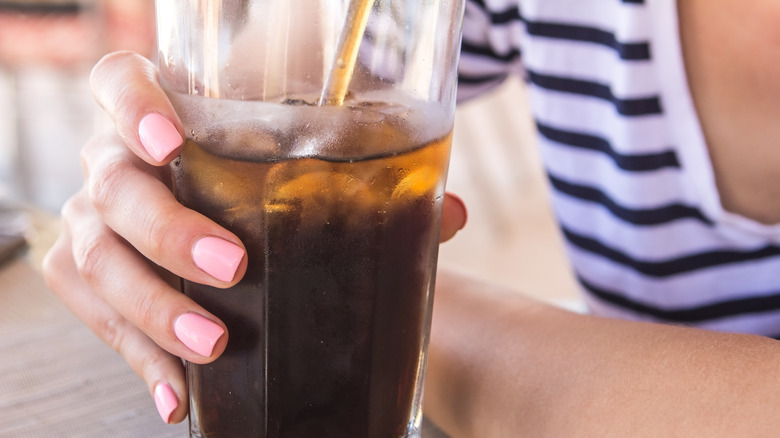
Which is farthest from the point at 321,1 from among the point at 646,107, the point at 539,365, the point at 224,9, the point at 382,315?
the point at 646,107

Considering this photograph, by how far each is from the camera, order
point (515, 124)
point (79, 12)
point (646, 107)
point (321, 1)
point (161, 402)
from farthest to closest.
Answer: point (515, 124)
point (79, 12)
point (646, 107)
point (161, 402)
point (321, 1)

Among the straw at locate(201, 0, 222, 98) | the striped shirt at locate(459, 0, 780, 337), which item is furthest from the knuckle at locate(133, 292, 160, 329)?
the striped shirt at locate(459, 0, 780, 337)

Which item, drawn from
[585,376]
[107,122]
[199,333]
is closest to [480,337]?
[585,376]

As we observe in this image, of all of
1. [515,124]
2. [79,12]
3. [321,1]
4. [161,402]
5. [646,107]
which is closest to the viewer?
[321,1]

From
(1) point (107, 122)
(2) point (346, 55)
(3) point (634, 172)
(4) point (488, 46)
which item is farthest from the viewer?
(1) point (107, 122)

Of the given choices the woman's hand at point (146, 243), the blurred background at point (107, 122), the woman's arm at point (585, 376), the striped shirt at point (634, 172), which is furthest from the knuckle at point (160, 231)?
the blurred background at point (107, 122)

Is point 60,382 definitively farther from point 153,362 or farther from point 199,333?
point 199,333

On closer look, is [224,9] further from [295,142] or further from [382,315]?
[382,315]
